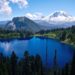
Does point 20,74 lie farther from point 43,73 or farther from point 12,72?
point 43,73

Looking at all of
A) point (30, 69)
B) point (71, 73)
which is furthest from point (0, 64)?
point (71, 73)

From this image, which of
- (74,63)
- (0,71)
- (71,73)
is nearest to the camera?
(0,71)

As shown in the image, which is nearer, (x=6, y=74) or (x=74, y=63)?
(x=6, y=74)

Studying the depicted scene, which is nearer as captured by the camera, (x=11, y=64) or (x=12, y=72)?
(x=12, y=72)

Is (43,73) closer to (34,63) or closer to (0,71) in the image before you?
(34,63)

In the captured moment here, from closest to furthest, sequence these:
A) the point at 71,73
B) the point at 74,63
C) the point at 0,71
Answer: the point at 0,71, the point at 71,73, the point at 74,63

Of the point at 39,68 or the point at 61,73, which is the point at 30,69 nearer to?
the point at 39,68

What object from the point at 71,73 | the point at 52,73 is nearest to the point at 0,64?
the point at 52,73
